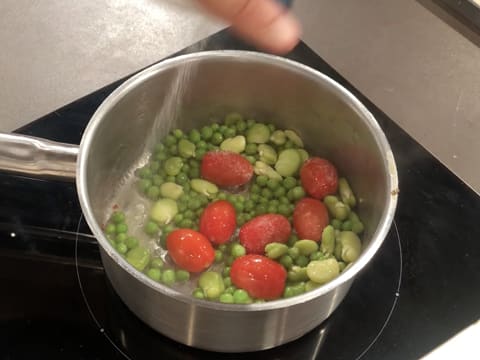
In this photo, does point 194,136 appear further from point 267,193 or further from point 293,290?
point 293,290

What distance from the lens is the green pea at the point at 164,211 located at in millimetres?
833

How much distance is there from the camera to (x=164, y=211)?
2.74 feet

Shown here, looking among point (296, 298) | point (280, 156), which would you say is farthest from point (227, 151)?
point (296, 298)

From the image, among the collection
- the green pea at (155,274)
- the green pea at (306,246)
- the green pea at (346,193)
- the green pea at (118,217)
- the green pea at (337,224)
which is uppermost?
the green pea at (346,193)

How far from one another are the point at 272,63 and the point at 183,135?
0.18 meters

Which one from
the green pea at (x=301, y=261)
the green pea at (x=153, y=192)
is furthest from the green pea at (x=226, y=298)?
the green pea at (x=153, y=192)

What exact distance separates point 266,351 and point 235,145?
12.2 inches

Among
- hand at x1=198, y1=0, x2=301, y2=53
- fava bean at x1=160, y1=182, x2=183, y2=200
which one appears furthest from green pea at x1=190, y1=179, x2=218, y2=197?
hand at x1=198, y1=0, x2=301, y2=53

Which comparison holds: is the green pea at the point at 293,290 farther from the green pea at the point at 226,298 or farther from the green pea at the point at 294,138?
the green pea at the point at 294,138

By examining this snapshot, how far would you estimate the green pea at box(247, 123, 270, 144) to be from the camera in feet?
3.00

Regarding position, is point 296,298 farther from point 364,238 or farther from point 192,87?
point 192,87

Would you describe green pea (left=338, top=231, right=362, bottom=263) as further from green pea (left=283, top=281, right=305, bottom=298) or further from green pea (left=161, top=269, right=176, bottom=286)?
green pea (left=161, top=269, right=176, bottom=286)

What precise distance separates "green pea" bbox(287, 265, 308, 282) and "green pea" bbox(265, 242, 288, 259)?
2 centimetres

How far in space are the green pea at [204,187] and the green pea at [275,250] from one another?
13 centimetres
